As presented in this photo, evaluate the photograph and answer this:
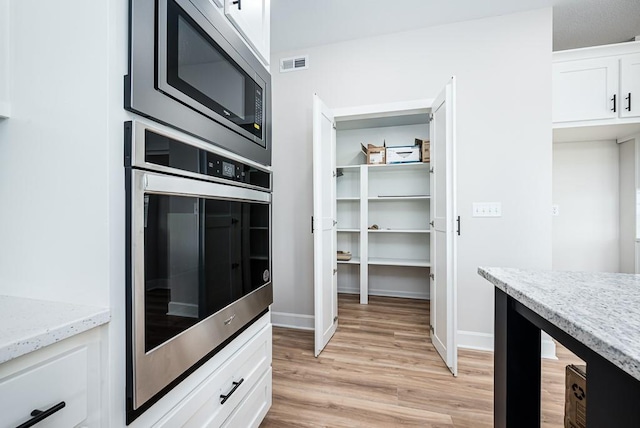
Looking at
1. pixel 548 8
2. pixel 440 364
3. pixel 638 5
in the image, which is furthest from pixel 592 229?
pixel 440 364

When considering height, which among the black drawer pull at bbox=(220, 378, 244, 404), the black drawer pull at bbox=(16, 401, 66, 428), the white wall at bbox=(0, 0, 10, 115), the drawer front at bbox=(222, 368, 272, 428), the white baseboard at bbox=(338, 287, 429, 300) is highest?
the white wall at bbox=(0, 0, 10, 115)

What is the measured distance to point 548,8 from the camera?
87.0 inches

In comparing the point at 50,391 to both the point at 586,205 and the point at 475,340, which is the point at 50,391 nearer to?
the point at 475,340

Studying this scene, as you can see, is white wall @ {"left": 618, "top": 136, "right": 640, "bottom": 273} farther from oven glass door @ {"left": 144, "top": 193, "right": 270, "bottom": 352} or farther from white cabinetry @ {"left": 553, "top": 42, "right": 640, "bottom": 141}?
oven glass door @ {"left": 144, "top": 193, "right": 270, "bottom": 352}

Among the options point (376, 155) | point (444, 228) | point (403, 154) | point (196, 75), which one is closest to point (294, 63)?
point (376, 155)

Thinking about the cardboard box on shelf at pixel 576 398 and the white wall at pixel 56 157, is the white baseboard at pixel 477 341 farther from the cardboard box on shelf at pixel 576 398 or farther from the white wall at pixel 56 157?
the white wall at pixel 56 157

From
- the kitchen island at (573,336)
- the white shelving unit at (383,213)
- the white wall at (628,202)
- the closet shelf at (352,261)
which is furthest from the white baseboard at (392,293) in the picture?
the kitchen island at (573,336)

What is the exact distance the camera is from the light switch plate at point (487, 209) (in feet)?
7.63

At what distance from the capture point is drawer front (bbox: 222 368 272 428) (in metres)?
1.09

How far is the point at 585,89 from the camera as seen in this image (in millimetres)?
2385

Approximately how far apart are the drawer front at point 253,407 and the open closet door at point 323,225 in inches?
33.1

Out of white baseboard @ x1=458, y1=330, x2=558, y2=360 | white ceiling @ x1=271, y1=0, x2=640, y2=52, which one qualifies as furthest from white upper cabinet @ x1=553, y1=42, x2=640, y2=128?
white baseboard @ x1=458, y1=330, x2=558, y2=360

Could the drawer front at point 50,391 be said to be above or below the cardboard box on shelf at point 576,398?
above

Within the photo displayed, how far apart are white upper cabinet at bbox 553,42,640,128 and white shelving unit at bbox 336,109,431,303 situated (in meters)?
1.37
